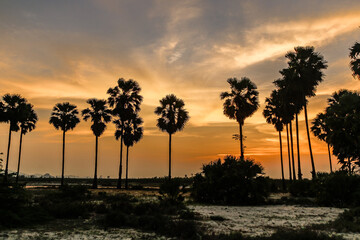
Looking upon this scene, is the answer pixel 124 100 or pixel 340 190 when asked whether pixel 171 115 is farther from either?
pixel 340 190

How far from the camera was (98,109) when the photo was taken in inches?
1961

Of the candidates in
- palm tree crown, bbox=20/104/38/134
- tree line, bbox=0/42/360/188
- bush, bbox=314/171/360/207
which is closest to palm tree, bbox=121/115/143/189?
tree line, bbox=0/42/360/188

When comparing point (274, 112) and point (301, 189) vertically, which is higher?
point (274, 112)

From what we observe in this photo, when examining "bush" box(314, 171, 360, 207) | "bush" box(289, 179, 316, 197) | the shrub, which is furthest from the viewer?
"bush" box(289, 179, 316, 197)

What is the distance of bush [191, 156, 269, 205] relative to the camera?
893 inches

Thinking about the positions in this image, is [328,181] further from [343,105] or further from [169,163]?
[169,163]

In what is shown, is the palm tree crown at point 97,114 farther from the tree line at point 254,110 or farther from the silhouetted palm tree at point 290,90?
the silhouetted palm tree at point 290,90

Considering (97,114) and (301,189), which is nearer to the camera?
(301,189)

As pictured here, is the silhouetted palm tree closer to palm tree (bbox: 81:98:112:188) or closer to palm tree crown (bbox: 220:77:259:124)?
palm tree crown (bbox: 220:77:259:124)

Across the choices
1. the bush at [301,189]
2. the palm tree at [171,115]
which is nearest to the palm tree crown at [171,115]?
the palm tree at [171,115]

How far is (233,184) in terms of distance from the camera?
22.9 metres

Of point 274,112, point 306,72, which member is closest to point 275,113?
point 274,112

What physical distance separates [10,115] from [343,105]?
4864 centimetres

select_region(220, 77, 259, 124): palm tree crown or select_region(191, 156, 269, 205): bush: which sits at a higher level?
select_region(220, 77, 259, 124): palm tree crown
